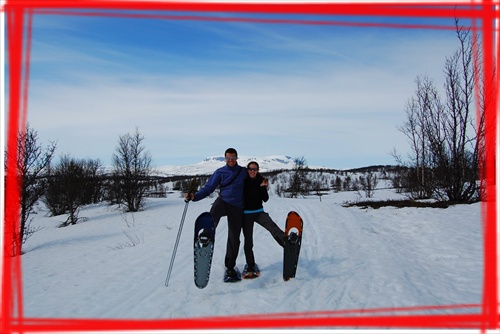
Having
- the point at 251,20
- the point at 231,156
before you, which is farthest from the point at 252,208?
the point at 251,20

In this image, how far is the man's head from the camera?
16.8 ft

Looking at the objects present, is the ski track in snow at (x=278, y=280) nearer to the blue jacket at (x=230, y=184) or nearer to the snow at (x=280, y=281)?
the snow at (x=280, y=281)

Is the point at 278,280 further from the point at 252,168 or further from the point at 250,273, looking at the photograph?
the point at 252,168

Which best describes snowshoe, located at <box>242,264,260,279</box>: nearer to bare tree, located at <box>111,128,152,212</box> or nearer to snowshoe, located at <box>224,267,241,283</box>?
snowshoe, located at <box>224,267,241,283</box>

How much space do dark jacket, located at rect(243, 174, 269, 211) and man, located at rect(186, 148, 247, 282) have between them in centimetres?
11

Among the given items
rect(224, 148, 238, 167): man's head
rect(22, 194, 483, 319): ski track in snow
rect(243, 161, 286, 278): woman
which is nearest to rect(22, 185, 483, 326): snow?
rect(22, 194, 483, 319): ski track in snow

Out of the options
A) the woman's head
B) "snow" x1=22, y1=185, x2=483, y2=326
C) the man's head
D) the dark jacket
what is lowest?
"snow" x1=22, y1=185, x2=483, y2=326

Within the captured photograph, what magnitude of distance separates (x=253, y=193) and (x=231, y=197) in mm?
399

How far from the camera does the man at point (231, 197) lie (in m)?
5.15

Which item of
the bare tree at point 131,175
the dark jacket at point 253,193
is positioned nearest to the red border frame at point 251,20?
the dark jacket at point 253,193

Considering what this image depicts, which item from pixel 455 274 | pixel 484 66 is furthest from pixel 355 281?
pixel 484 66

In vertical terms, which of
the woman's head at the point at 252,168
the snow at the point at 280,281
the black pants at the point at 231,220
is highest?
the woman's head at the point at 252,168

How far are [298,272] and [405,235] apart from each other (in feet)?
18.4

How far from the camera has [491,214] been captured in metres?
2.82
